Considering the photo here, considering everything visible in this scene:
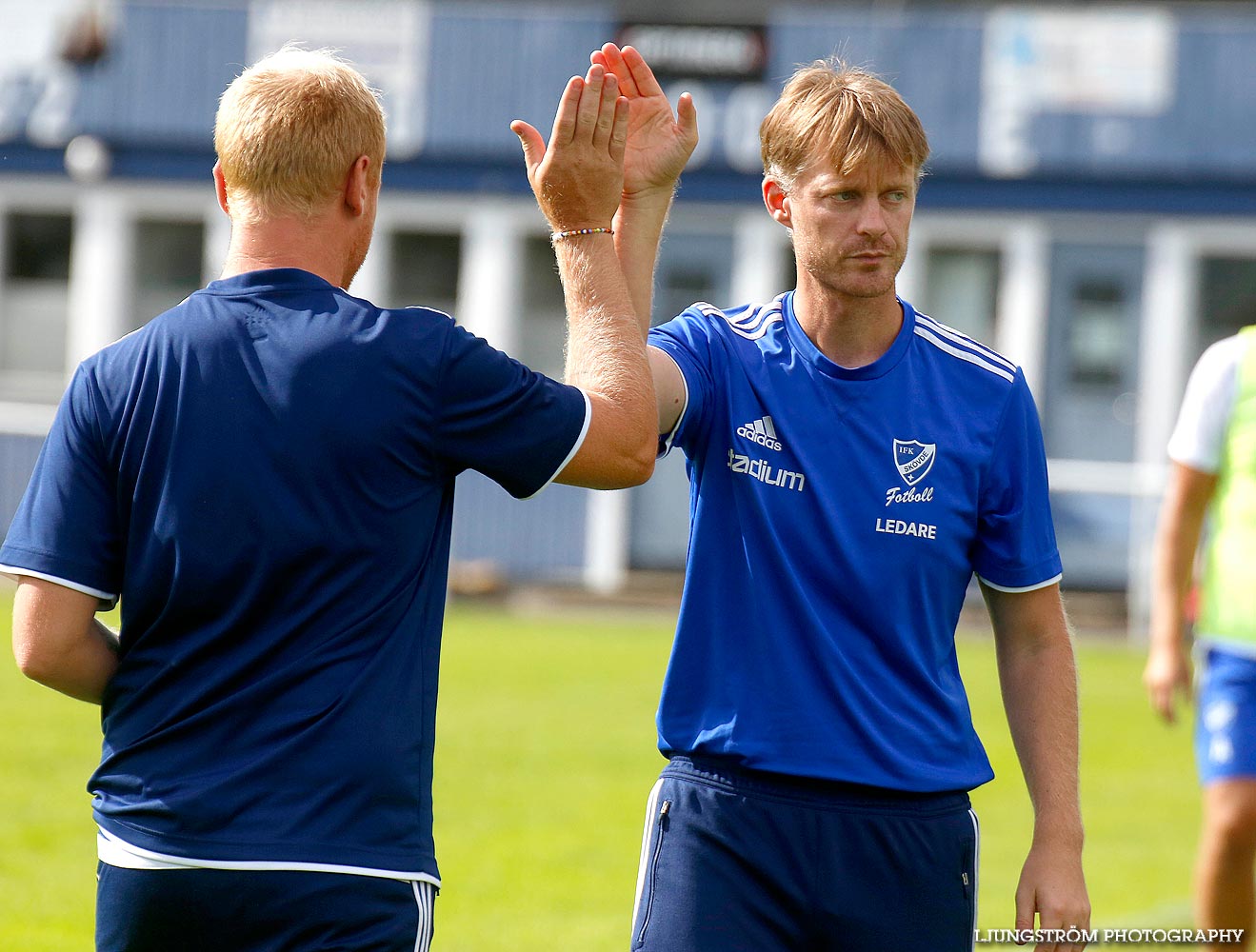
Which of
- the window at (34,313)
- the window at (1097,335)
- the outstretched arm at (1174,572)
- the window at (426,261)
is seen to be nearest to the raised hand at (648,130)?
the outstretched arm at (1174,572)

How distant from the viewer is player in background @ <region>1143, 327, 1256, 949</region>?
17.0ft

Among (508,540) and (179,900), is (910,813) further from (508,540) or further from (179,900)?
(508,540)

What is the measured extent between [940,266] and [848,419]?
14976mm

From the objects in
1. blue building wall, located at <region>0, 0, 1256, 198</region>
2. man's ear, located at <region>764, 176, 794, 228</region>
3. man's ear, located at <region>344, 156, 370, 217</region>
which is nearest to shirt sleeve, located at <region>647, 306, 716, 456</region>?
man's ear, located at <region>764, 176, 794, 228</region>

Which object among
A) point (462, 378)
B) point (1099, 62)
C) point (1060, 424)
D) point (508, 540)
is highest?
point (1099, 62)

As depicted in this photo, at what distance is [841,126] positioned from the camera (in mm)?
3240

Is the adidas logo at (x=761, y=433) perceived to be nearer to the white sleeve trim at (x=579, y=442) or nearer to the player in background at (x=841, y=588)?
the player in background at (x=841, y=588)

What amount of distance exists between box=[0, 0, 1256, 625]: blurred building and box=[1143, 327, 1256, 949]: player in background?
11306 millimetres

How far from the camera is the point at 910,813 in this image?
125 inches

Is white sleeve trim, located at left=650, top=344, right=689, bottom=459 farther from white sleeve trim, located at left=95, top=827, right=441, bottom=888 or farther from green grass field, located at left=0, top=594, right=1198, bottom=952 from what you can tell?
green grass field, located at left=0, top=594, right=1198, bottom=952

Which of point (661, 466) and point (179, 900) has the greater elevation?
point (179, 900)

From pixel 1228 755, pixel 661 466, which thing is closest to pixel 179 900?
pixel 1228 755

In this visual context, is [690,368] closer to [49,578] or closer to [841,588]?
[841,588]

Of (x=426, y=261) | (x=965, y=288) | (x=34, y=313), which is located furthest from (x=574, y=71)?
(x=34, y=313)
